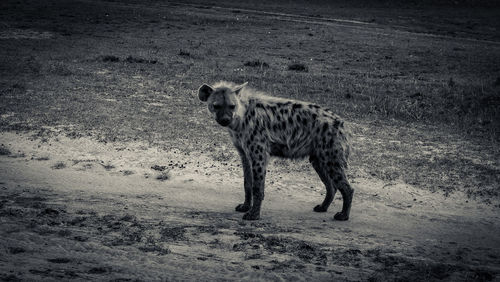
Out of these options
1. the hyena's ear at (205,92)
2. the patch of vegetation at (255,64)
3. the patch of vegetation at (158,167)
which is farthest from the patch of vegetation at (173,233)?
the patch of vegetation at (255,64)

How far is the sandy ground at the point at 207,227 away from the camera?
430 cm

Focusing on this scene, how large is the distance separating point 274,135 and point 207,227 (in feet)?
3.96

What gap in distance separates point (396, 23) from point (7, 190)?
25154 mm

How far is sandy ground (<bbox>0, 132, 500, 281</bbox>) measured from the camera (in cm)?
430

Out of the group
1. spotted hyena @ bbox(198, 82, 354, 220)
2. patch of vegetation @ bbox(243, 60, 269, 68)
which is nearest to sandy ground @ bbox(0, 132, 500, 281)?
spotted hyena @ bbox(198, 82, 354, 220)

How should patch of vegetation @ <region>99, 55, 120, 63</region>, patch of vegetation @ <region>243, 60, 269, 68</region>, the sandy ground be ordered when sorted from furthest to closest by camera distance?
patch of vegetation @ <region>243, 60, 269, 68</region> → patch of vegetation @ <region>99, 55, 120, 63</region> → the sandy ground

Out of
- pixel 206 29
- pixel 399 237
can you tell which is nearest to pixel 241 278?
pixel 399 237

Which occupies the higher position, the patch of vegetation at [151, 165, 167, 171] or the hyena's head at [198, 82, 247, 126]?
the hyena's head at [198, 82, 247, 126]

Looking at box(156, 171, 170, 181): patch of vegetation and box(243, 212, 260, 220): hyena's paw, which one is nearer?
box(243, 212, 260, 220): hyena's paw

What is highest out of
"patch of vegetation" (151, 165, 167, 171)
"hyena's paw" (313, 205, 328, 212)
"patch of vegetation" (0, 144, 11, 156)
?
"hyena's paw" (313, 205, 328, 212)

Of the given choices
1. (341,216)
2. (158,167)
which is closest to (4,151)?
(158,167)

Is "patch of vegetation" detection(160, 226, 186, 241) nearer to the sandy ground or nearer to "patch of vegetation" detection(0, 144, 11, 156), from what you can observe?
the sandy ground

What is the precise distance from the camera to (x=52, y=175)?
6484mm

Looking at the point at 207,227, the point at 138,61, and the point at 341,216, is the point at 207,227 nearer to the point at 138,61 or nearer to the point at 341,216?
the point at 341,216
